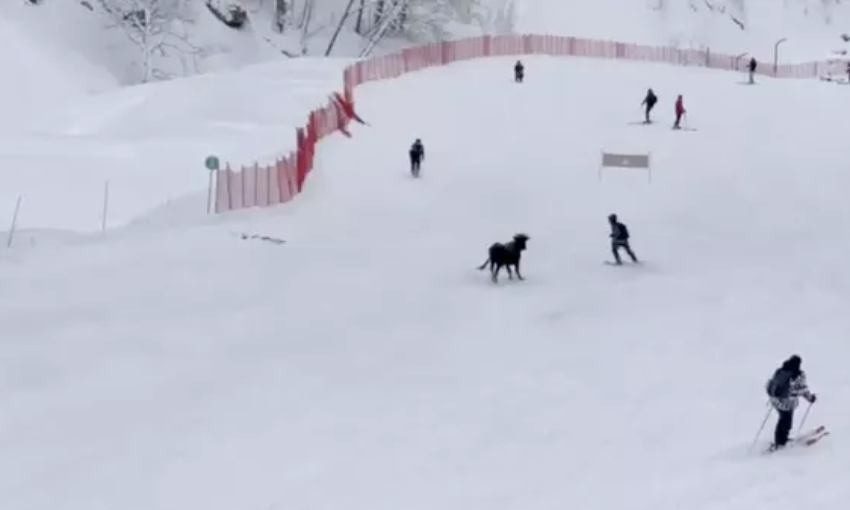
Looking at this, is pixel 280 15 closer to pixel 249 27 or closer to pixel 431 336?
pixel 249 27

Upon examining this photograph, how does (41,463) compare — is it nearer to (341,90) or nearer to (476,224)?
(476,224)

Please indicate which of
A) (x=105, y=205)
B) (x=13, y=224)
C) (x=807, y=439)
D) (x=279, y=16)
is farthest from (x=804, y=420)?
(x=279, y=16)

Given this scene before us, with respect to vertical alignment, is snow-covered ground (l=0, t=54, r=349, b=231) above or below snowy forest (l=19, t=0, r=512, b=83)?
below

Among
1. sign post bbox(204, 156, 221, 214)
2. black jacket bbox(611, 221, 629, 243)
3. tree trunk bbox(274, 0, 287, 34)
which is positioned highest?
tree trunk bbox(274, 0, 287, 34)

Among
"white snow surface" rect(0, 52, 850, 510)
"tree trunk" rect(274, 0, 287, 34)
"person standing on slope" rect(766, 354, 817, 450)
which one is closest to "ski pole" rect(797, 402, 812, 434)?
→ "white snow surface" rect(0, 52, 850, 510)

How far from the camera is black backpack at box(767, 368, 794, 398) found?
48.5ft

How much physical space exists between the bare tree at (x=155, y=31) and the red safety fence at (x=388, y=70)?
11716 millimetres

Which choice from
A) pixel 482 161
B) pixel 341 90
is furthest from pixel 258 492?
pixel 341 90

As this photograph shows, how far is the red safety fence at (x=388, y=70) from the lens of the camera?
3162 cm

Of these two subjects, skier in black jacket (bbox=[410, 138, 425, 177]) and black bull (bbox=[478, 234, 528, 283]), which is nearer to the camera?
black bull (bbox=[478, 234, 528, 283])

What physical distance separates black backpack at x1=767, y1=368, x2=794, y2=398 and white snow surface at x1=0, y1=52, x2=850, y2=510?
0.73 metres

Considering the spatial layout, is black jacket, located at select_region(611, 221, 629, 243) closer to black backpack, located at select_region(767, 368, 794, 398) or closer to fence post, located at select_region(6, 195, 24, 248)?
black backpack, located at select_region(767, 368, 794, 398)

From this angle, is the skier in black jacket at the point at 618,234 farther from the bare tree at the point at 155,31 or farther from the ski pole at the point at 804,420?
the bare tree at the point at 155,31

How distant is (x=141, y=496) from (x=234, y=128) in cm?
2984
